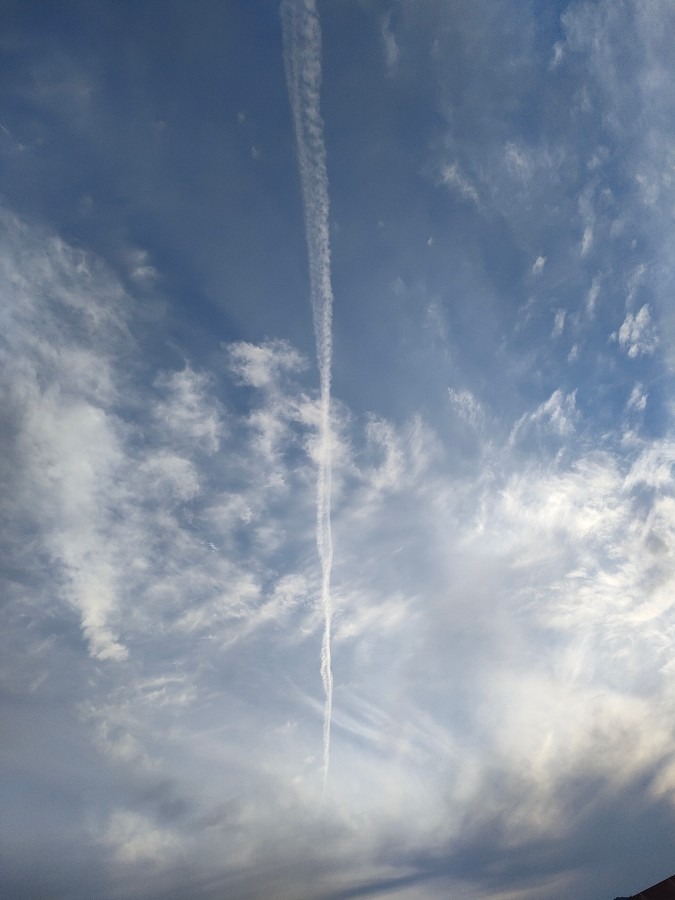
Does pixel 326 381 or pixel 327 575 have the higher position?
pixel 326 381

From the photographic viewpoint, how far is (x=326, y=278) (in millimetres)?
75750

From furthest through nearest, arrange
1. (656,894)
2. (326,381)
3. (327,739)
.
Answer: (327,739), (326,381), (656,894)

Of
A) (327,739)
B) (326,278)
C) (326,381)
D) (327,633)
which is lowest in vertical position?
(327,739)

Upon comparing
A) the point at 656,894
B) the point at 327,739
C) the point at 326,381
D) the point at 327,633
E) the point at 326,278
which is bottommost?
the point at 656,894

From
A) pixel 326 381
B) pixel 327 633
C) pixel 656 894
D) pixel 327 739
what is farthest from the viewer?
pixel 327 739

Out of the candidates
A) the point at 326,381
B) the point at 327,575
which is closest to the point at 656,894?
the point at 327,575

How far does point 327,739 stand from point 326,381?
8097 centimetres

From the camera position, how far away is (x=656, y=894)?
58.2m

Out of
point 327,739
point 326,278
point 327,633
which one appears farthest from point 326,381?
point 327,739

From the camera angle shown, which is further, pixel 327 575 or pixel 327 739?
pixel 327 739

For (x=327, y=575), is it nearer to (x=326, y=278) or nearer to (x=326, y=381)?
(x=326, y=381)

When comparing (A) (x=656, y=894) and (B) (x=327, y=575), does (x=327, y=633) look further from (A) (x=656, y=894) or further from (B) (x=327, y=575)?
(A) (x=656, y=894)

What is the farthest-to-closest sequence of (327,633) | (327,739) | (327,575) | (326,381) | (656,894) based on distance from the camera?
(327,739), (327,633), (327,575), (326,381), (656,894)

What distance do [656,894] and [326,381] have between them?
70.1 metres
